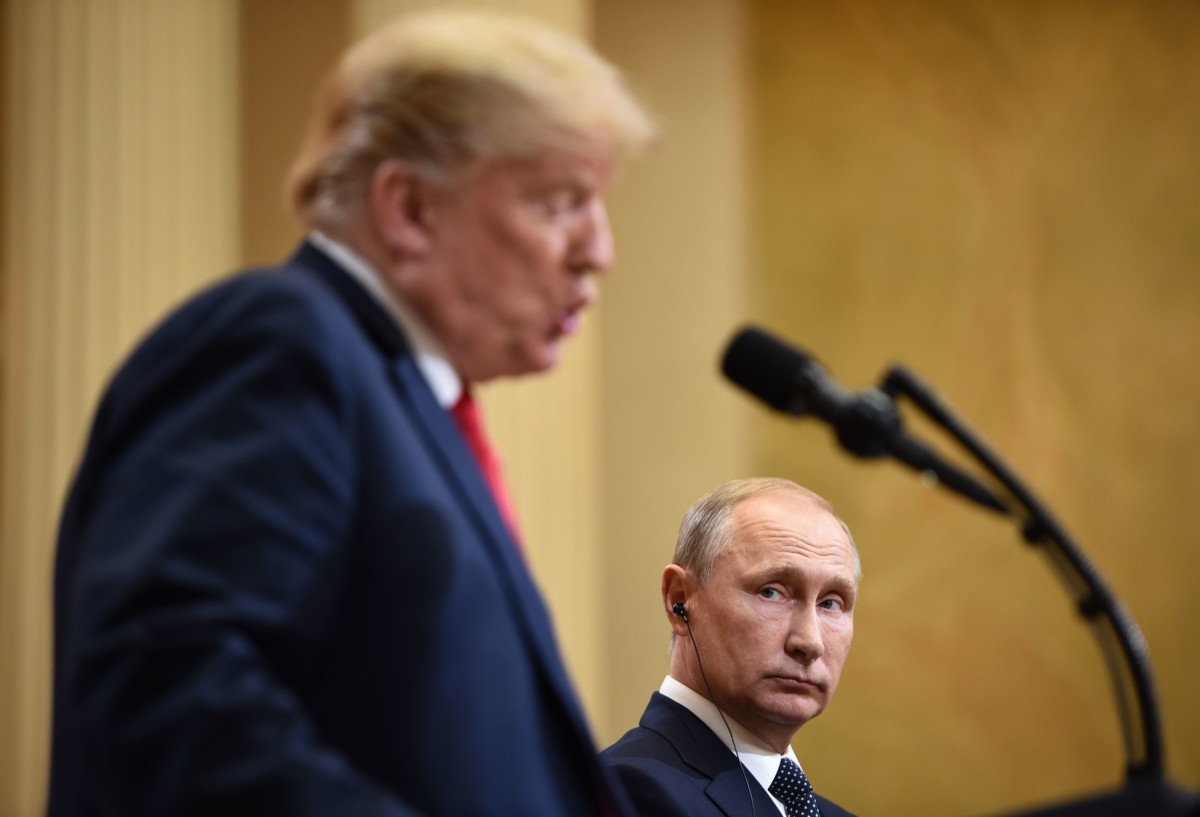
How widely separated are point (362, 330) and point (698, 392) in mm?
4692

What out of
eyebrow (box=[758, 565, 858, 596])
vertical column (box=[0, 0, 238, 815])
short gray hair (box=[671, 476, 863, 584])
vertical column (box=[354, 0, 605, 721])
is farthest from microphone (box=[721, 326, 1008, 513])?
vertical column (box=[0, 0, 238, 815])

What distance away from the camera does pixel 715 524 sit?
181 centimetres

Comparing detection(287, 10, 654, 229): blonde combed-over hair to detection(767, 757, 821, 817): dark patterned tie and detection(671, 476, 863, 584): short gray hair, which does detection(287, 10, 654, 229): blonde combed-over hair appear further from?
detection(767, 757, 821, 817): dark patterned tie

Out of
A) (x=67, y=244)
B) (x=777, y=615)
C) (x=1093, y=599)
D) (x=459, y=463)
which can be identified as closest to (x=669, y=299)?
(x=67, y=244)

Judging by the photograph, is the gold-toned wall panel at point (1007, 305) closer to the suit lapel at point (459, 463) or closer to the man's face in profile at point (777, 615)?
the man's face in profile at point (777, 615)

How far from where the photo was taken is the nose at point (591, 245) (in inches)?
53.3

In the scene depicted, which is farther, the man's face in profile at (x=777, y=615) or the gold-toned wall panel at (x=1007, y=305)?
the gold-toned wall panel at (x=1007, y=305)

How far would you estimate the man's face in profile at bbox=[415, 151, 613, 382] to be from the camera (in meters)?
1.33

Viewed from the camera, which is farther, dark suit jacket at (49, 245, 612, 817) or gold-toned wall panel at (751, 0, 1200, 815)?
gold-toned wall panel at (751, 0, 1200, 815)

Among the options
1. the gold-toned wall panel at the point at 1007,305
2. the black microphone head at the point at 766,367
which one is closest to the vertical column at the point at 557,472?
the gold-toned wall panel at the point at 1007,305

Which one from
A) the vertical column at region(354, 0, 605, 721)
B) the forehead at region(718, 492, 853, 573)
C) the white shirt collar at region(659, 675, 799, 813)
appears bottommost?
the vertical column at region(354, 0, 605, 721)

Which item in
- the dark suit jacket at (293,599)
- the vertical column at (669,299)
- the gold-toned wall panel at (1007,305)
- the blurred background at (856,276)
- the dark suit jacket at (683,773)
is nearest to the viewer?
the dark suit jacket at (293,599)

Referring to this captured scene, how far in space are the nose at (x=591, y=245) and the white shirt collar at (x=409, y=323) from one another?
0.14 m

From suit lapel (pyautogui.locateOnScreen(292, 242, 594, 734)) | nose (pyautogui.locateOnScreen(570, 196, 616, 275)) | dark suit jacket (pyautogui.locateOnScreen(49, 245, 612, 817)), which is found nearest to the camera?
dark suit jacket (pyautogui.locateOnScreen(49, 245, 612, 817))
